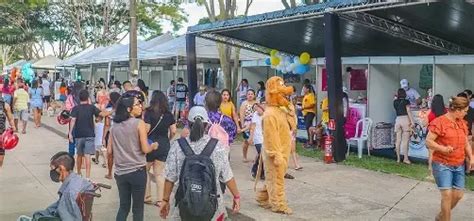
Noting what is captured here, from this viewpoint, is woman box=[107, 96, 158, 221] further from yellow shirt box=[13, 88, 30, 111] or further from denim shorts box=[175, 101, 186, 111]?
denim shorts box=[175, 101, 186, 111]

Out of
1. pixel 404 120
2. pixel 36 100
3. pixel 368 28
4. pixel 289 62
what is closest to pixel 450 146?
pixel 404 120

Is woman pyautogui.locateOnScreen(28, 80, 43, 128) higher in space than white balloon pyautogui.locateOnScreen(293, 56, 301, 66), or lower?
lower

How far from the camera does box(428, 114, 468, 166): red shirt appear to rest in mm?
5984

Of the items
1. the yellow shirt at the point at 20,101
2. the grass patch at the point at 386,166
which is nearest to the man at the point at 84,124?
the grass patch at the point at 386,166

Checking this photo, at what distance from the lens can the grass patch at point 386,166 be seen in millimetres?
9891

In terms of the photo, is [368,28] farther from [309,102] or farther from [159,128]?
[159,128]

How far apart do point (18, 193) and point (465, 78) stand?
28.9ft

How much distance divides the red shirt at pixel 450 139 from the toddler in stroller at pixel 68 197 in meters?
3.61

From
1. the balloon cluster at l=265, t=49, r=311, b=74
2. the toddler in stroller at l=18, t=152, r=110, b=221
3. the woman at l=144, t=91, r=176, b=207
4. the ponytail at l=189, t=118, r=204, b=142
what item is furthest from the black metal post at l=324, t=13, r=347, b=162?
the toddler in stroller at l=18, t=152, r=110, b=221

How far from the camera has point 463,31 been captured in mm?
11586

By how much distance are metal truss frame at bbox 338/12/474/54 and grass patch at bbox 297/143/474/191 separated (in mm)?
2589

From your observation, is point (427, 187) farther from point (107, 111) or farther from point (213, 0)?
point (213, 0)

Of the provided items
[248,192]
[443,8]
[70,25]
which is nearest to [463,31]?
[443,8]

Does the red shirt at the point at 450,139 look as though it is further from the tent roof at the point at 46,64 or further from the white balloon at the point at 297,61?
the tent roof at the point at 46,64
